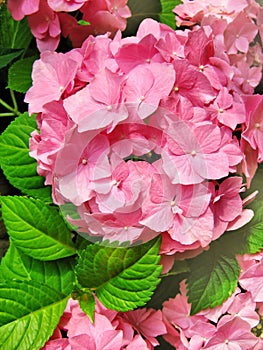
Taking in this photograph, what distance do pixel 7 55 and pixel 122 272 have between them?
0.78ft

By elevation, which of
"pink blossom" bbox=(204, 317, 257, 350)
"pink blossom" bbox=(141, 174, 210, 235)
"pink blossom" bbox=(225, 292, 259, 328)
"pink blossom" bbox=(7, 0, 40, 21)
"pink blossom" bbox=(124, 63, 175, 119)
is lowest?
"pink blossom" bbox=(204, 317, 257, 350)

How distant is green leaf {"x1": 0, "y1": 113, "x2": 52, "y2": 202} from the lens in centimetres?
62

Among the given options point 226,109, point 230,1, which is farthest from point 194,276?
point 230,1

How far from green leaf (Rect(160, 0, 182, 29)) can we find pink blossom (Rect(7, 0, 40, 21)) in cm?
14

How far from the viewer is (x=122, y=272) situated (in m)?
0.58

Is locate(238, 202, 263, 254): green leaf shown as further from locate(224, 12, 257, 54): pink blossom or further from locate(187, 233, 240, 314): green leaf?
locate(224, 12, 257, 54): pink blossom

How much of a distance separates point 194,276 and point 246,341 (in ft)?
0.23

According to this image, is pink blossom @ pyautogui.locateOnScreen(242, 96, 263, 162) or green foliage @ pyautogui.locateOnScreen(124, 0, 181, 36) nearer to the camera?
pink blossom @ pyautogui.locateOnScreen(242, 96, 263, 162)

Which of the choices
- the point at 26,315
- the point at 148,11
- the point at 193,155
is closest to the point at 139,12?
the point at 148,11

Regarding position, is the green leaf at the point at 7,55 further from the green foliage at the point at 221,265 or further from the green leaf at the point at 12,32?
the green foliage at the point at 221,265

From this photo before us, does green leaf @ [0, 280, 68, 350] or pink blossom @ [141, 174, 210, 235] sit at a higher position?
pink blossom @ [141, 174, 210, 235]

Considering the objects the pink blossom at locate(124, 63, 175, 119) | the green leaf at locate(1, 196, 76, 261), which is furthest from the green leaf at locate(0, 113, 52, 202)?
the pink blossom at locate(124, 63, 175, 119)

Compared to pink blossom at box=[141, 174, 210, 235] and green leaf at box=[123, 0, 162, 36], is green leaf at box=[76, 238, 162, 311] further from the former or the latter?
green leaf at box=[123, 0, 162, 36]

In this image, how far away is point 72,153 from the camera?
54 cm
